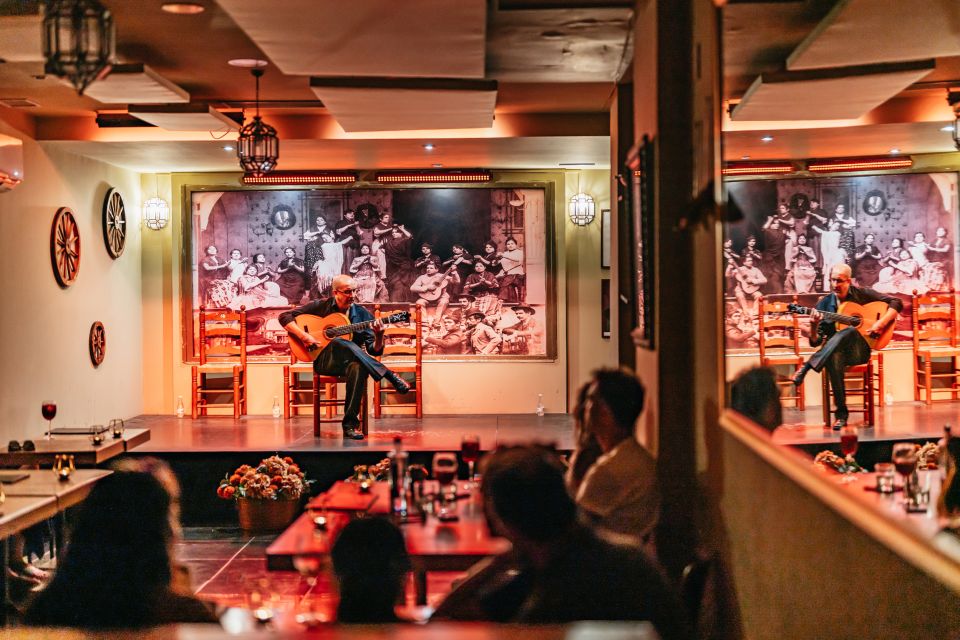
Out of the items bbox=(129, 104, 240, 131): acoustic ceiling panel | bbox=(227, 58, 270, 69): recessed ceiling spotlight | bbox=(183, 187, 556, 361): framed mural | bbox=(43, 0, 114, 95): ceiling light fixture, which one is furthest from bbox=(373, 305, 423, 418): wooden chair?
bbox=(43, 0, 114, 95): ceiling light fixture

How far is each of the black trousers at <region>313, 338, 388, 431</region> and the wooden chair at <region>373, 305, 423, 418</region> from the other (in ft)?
3.79

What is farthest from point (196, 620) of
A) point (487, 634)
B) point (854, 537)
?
point (854, 537)

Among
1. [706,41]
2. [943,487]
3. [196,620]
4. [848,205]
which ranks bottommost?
[196,620]

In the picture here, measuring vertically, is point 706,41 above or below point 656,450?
above

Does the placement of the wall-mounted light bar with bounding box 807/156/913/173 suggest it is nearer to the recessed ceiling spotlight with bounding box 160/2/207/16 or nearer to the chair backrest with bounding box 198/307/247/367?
the recessed ceiling spotlight with bounding box 160/2/207/16

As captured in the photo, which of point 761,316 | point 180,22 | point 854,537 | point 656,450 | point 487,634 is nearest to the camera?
point 487,634

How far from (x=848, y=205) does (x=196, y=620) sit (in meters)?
3.99

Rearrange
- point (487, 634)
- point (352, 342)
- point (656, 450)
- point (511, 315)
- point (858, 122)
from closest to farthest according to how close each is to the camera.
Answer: point (487, 634) → point (656, 450) → point (858, 122) → point (352, 342) → point (511, 315)

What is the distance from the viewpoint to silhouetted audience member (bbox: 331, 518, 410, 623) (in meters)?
2.55

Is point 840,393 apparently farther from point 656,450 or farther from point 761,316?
point 656,450

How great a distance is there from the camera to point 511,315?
1119cm

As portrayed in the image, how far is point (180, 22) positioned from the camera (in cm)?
581

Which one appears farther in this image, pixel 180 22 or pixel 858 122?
pixel 858 122

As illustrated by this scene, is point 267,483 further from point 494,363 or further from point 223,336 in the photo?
point 494,363
